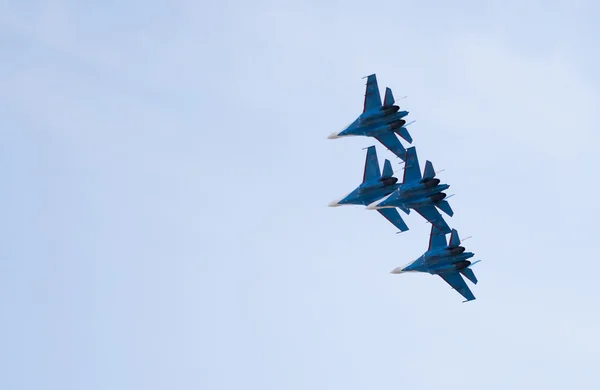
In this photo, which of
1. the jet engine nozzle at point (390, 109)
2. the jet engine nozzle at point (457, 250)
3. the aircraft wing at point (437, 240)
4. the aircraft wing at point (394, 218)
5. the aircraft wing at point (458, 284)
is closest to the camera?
the jet engine nozzle at point (457, 250)

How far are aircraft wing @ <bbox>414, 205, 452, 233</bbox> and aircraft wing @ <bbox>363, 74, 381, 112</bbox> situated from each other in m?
13.0

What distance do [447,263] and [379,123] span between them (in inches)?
700

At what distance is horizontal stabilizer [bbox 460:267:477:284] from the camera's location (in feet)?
535

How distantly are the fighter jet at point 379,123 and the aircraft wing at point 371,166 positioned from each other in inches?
73.0

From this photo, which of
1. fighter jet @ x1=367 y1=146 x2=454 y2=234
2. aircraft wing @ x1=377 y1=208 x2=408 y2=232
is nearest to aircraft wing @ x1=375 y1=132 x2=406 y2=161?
fighter jet @ x1=367 y1=146 x2=454 y2=234

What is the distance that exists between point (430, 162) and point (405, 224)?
10.8 m

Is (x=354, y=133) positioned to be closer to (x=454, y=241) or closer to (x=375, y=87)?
(x=375, y=87)

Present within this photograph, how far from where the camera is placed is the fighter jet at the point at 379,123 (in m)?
164

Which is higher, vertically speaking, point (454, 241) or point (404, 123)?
point (404, 123)

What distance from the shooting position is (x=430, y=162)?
15938 cm

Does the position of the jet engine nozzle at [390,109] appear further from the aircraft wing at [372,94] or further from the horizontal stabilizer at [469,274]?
the horizontal stabilizer at [469,274]

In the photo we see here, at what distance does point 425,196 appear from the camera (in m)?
161

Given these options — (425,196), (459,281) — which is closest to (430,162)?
(425,196)

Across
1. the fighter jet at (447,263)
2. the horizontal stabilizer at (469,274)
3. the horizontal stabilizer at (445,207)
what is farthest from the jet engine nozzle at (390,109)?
the horizontal stabilizer at (469,274)
